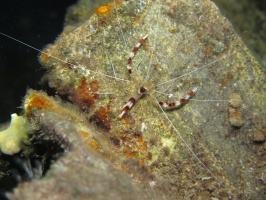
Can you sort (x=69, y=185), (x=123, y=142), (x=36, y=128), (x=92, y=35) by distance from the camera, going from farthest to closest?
(x=92, y=35), (x=123, y=142), (x=36, y=128), (x=69, y=185)

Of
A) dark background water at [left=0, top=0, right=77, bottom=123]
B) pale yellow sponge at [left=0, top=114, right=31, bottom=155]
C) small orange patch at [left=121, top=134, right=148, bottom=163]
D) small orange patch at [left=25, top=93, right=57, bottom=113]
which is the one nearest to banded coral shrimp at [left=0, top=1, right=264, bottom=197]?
A: small orange patch at [left=121, top=134, right=148, bottom=163]

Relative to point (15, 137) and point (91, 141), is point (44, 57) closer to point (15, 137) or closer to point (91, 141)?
point (15, 137)

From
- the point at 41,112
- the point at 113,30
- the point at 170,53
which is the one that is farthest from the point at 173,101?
the point at 41,112

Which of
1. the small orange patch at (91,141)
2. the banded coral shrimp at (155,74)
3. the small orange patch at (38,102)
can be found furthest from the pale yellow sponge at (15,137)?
the small orange patch at (91,141)

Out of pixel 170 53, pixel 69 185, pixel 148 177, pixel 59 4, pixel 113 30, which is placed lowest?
pixel 148 177

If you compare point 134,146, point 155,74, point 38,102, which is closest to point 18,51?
point 38,102

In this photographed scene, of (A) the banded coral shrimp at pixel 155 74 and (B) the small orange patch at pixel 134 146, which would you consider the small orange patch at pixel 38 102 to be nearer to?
(A) the banded coral shrimp at pixel 155 74

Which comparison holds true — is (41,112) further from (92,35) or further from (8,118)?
(8,118)
